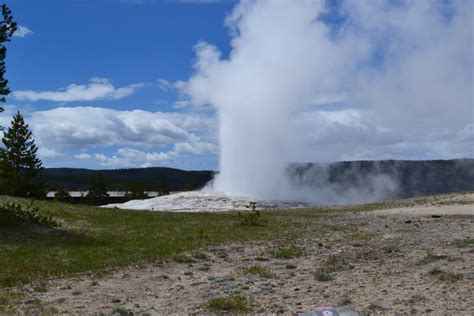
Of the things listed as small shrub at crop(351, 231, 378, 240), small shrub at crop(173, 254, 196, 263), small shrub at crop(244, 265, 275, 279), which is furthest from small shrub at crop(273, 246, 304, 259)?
small shrub at crop(351, 231, 378, 240)

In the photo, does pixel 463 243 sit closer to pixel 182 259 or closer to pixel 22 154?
pixel 182 259

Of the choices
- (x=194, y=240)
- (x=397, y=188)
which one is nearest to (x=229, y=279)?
(x=194, y=240)

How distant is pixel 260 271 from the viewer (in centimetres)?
1500

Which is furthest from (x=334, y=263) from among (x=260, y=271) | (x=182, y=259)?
(x=182, y=259)

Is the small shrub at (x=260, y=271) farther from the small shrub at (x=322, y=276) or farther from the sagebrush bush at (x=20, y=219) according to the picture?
the sagebrush bush at (x=20, y=219)

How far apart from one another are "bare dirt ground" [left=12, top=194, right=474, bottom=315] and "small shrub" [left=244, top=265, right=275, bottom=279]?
0.20 feet

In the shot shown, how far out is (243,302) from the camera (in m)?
11.2

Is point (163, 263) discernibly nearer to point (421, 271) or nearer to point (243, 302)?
point (243, 302)

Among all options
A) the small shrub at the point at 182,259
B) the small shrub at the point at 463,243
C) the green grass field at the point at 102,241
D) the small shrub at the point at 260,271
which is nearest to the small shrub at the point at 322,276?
the small shrub at the point at 260,271

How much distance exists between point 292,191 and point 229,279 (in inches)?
2701

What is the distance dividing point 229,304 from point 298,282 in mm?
2874

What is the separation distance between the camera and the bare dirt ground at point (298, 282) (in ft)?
35.7

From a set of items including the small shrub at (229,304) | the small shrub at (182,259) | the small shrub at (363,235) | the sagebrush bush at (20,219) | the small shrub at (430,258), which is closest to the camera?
the small shrub at (229,304)

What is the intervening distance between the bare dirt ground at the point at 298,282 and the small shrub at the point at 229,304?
18 cm
